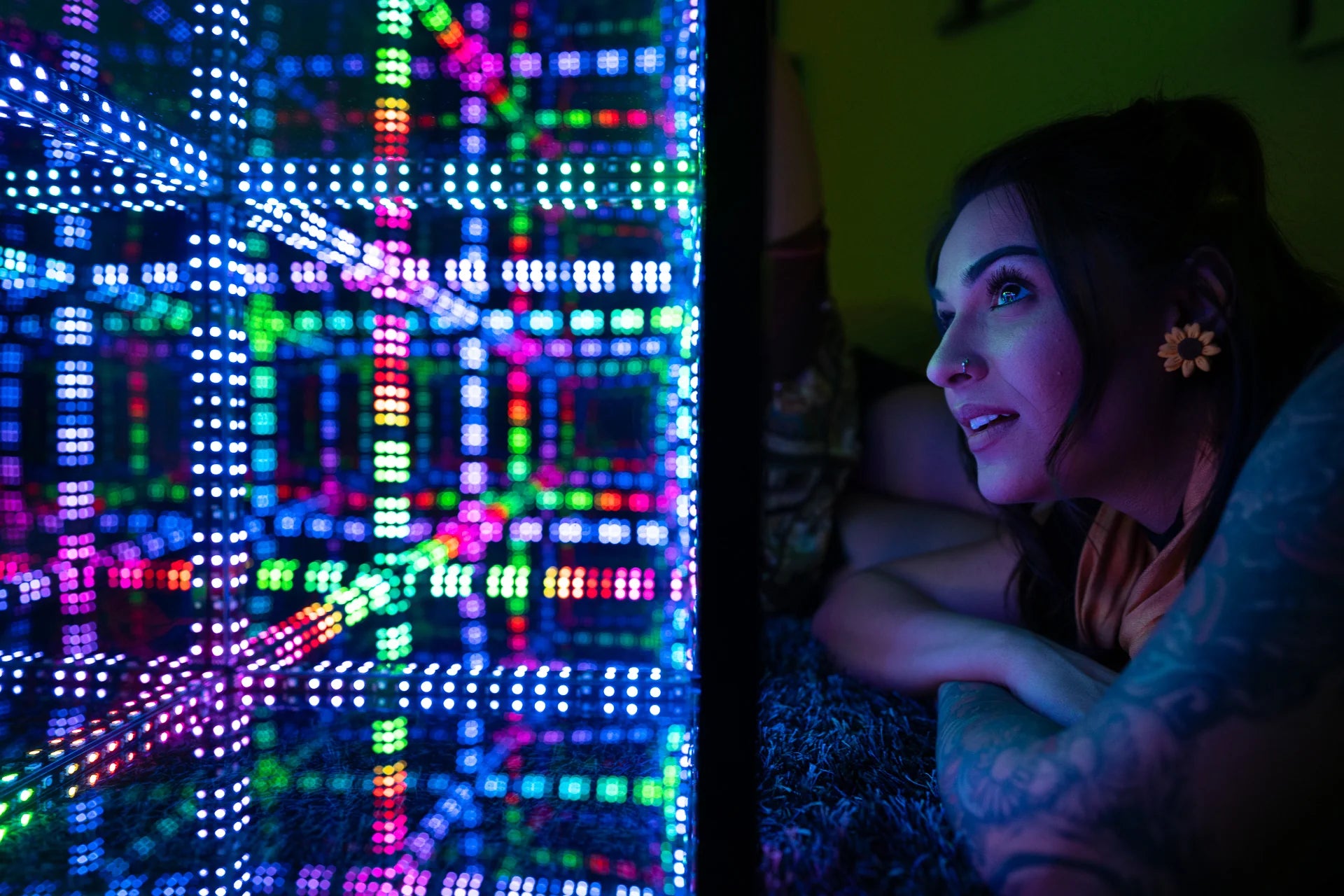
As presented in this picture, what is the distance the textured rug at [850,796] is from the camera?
0.59 meters

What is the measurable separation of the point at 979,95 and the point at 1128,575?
1.40 metres

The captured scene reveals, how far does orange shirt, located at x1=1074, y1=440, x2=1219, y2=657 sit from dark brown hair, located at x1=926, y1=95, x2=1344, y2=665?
0.04m

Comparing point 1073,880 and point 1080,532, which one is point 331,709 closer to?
point 1073,880

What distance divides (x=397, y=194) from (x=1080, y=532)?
1102 millimetres

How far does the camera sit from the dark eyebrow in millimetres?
814

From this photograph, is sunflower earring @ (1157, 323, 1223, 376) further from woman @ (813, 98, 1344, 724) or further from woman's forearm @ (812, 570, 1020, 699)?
woman's forearm @ (812, 570, 1020, 699)

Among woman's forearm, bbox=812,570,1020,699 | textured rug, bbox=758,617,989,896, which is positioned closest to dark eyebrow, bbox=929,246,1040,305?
woman's forearm, bbox=812,570,1020,699

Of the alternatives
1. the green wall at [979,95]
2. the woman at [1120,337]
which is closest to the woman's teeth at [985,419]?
the woman at [1120,337]

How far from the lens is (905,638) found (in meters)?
1.00

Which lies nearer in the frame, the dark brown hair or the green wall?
the dark brown hair

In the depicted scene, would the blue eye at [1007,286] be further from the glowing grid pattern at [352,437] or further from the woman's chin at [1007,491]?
the glowing grid pattern at [352,437]

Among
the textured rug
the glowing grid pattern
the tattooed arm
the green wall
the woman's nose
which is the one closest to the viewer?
the tattooed arm

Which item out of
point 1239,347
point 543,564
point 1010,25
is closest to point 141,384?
point 543,564

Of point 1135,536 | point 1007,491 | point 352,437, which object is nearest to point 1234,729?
point 1007,491
